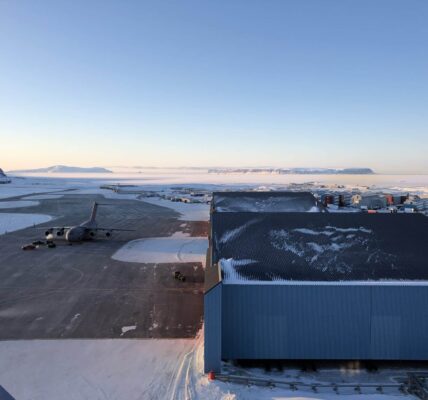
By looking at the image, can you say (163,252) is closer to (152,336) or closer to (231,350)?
(152,336)

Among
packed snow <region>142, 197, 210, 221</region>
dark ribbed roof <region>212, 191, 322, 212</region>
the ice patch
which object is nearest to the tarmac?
the ice patch

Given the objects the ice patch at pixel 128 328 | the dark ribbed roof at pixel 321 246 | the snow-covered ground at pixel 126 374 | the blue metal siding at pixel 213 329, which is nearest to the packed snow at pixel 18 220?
the ice patch at pixel 128 328

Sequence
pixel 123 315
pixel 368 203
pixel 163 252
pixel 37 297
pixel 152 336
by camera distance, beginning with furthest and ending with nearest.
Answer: pixel 368 203
pixel 163 252
pixel 37 297
pixel 123 315
pixel 152 336

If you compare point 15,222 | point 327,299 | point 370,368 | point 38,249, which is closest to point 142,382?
point 327,299

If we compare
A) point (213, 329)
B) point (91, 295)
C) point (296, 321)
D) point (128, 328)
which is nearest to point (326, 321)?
point (296, 321)

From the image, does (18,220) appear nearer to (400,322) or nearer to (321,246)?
(321,246)

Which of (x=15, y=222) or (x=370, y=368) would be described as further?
(x=15, y=222)

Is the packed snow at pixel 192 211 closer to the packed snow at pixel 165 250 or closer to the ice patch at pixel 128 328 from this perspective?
the packed snow at pixel 165 250

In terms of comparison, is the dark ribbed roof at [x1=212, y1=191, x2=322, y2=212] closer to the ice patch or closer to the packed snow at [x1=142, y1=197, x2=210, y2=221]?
the packed snow at [x1=142, y1=197, x2=210, y2=221]
